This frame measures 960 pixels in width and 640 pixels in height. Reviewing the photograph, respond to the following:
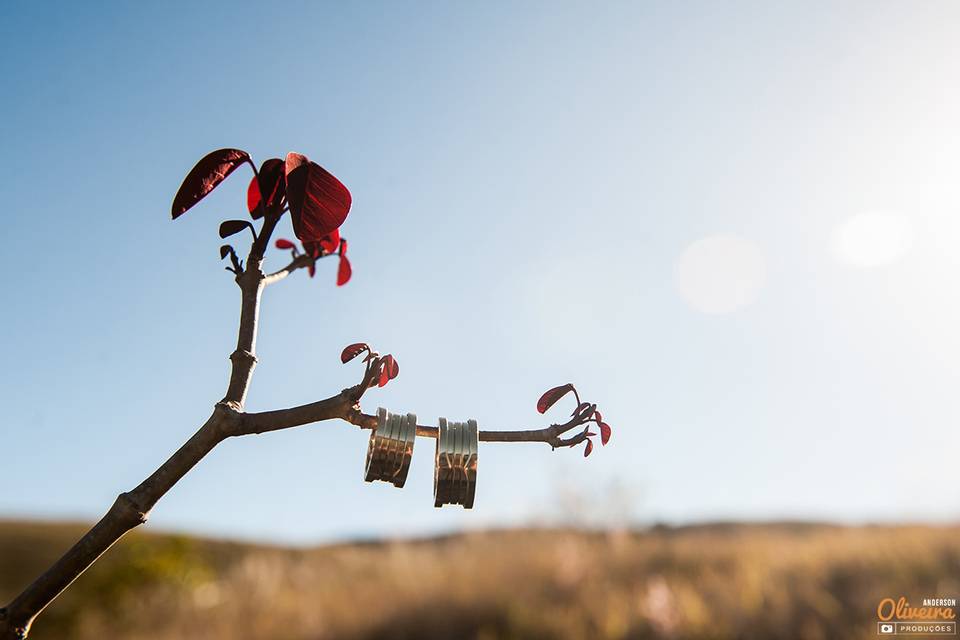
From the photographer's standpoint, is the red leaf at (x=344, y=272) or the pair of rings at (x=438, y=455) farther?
the red leaf at (x=344, y=272)

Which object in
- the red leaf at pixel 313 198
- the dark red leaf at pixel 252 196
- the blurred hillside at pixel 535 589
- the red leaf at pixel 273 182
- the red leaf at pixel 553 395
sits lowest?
the blurred hillside at pixel 535 589

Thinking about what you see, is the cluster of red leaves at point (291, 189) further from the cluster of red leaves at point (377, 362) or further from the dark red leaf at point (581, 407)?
the dark red leaf at point (581, 407)

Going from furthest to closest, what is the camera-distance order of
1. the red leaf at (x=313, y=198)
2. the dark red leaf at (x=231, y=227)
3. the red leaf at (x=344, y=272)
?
the red leaf at (x=344, y=272) → the dark red leaf at (x=231, y=227) → the red leaf at (x=313, y=198)

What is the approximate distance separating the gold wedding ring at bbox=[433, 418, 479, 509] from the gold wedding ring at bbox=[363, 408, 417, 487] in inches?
1.6

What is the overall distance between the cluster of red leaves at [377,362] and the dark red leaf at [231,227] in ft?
0.77

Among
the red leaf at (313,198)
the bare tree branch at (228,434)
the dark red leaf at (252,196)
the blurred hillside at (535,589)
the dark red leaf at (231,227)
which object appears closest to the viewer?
the bare tree branch at (228,434)

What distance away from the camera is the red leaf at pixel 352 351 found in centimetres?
96

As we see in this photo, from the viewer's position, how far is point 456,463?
946mm

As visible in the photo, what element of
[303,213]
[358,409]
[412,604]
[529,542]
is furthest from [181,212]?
[529,542]

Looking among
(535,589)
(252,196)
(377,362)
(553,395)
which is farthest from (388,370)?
(535,589)

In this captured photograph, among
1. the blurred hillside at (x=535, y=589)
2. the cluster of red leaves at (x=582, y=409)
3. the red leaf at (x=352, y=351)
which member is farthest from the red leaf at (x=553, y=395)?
the blurred hillside at (x=535, y=589)

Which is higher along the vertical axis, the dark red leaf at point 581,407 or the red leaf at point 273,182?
the red leaf at point 273,182

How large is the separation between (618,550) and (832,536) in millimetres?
3316

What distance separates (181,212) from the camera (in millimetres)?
911
